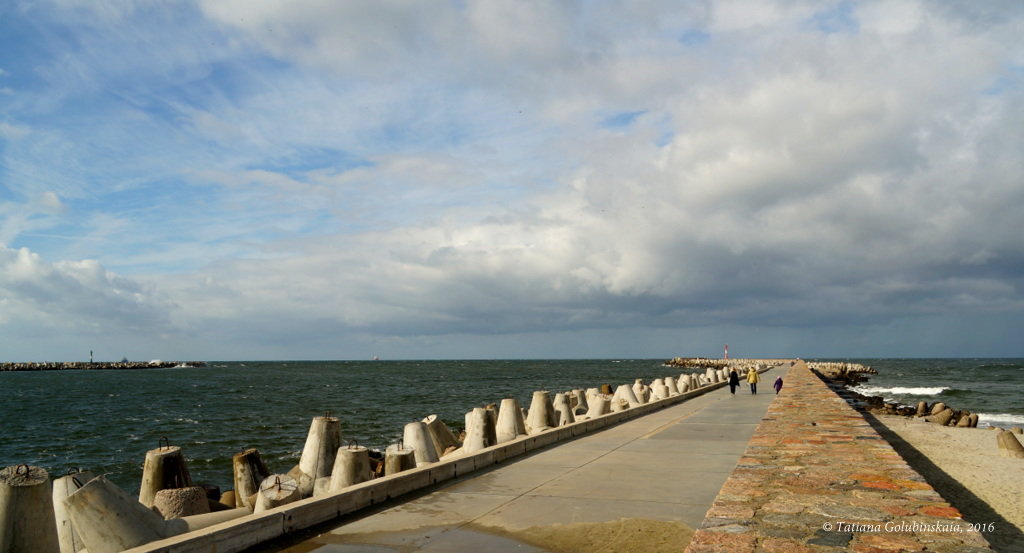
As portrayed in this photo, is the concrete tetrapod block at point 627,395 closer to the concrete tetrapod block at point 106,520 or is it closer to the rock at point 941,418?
the rock at point 941,418

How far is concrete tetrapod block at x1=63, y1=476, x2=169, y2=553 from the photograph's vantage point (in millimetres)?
5102

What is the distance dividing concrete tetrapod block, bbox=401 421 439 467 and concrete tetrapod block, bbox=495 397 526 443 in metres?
2.76

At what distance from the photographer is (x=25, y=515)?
4.89 metres

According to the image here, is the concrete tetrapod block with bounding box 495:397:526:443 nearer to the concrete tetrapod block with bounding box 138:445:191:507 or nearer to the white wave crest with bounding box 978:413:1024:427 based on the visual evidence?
the concrete tetrapod block with bounding box 138:445:191:507

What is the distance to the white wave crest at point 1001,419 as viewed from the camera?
28.6 metres

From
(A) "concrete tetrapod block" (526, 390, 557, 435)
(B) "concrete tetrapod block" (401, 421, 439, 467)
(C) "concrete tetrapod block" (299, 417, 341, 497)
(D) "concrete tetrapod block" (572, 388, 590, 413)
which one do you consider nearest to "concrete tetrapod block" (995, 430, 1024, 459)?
(D) "concrete tetrapod block" (572, 388, 590, 413)

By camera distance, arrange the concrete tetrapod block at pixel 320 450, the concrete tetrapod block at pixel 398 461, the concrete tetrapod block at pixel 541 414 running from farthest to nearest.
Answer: the concrete tetrapod block at pixel 541 414 → the concrete tetrapod block at pixel 320 450 → the concrete tetrapod block at pixel 398 461

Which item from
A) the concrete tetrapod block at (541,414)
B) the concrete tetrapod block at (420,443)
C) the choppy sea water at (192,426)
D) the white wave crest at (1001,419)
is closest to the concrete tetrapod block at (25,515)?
the concrete tetrapod block at (420,443)

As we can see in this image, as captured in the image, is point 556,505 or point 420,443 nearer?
point 556,505

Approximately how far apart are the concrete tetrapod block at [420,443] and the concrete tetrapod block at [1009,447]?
14.1 m

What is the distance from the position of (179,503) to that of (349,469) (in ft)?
5.51

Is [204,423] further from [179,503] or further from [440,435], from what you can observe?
[179,503]

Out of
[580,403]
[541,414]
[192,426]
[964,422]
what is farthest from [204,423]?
[964,422]

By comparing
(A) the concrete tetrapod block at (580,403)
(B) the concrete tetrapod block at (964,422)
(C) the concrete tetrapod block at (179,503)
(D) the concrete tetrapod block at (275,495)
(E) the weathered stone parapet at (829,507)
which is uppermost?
(E) the weathered stone parapet at (829,507)
